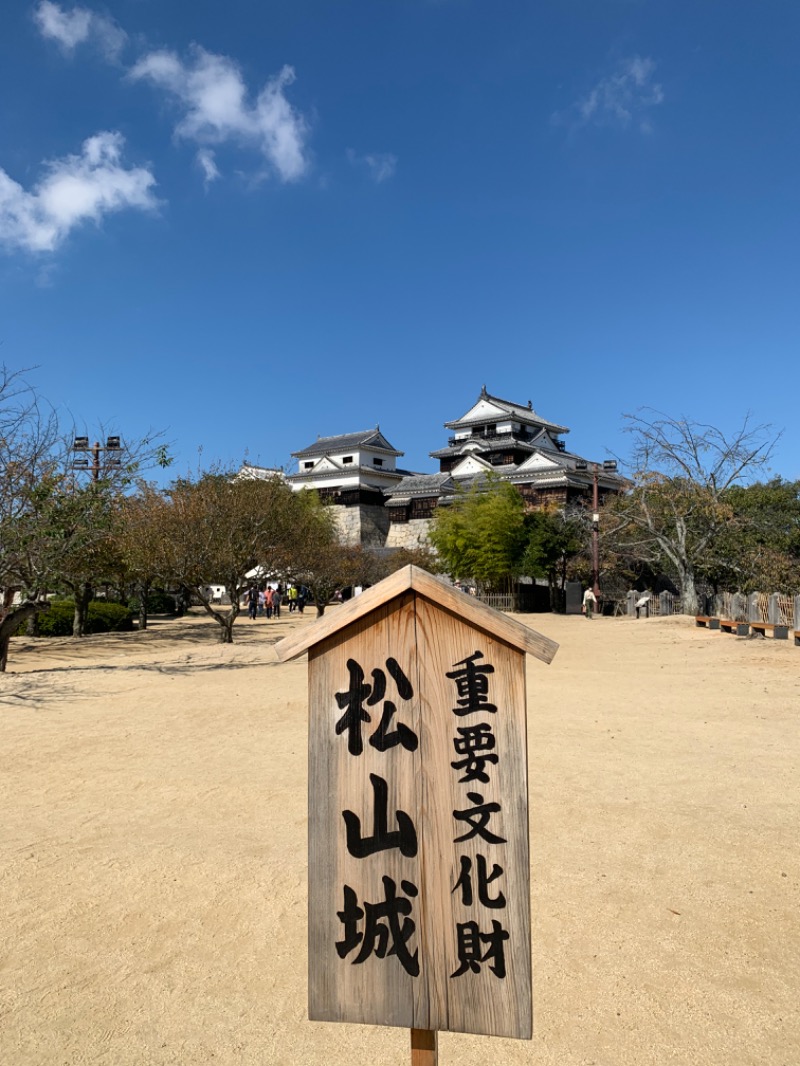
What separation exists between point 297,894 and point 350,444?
4912 centimetres

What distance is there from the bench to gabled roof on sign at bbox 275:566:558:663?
1617 centimetres

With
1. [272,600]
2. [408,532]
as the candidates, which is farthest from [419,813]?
[408,532]

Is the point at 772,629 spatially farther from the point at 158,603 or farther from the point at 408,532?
the point at 408,532

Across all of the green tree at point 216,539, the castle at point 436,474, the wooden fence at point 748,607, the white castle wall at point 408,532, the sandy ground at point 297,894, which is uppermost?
the castle at point 436,474

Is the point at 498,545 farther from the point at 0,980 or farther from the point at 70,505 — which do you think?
the point at 0,980

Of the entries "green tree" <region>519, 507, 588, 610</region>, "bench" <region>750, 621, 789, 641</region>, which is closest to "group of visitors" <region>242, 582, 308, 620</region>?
"green tree" <region>519, 507, 588, 610</region>

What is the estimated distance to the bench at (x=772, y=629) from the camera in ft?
54.8

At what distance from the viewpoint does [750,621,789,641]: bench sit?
16.7 metres

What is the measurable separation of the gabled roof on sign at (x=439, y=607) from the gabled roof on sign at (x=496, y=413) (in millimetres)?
47794

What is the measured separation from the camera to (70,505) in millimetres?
13516

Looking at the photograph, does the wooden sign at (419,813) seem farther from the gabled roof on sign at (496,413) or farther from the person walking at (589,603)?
the gabled roof on sign at (496,413)

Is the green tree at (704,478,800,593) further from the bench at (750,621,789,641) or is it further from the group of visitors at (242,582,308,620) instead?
the group of visitors at (242,582,308,620)

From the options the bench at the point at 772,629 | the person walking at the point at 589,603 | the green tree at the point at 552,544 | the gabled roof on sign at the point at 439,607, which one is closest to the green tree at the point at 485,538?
the green tree at the point at 552,544

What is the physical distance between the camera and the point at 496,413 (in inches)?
1976
